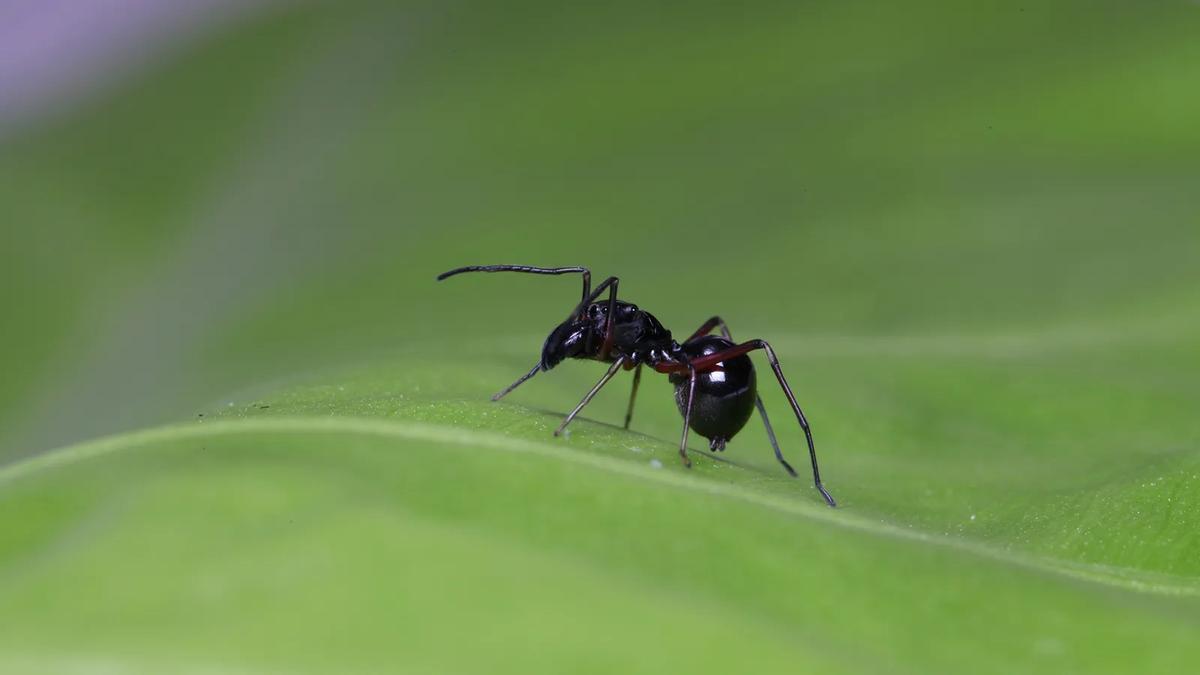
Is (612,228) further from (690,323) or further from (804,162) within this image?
(804,162)

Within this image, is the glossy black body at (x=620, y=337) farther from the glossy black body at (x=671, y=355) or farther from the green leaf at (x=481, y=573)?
the green leaf at (x=481, y=573)

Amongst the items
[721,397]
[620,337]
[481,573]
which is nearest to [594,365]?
[620,337]

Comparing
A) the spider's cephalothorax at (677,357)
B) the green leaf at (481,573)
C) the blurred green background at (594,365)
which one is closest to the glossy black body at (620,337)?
the spider's cephalothorax at (677,357)

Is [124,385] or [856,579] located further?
[124,385]

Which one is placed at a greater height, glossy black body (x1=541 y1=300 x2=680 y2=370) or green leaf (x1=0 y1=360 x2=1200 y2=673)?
green leaf (x1=0 y1=360 x2=1200 y2=673)

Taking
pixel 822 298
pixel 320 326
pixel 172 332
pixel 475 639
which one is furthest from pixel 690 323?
pixel 475 639

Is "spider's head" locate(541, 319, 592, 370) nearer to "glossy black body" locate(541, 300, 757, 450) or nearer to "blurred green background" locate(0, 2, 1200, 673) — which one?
"glossy black body" locate(541, 300, 757, 450)

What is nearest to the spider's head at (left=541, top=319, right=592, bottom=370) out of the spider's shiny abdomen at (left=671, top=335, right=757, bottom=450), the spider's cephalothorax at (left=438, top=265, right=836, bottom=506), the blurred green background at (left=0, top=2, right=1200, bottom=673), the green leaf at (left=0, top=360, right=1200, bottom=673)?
the spider's cephalothorax at (left=438, top=265, right=836, bottom=506)
